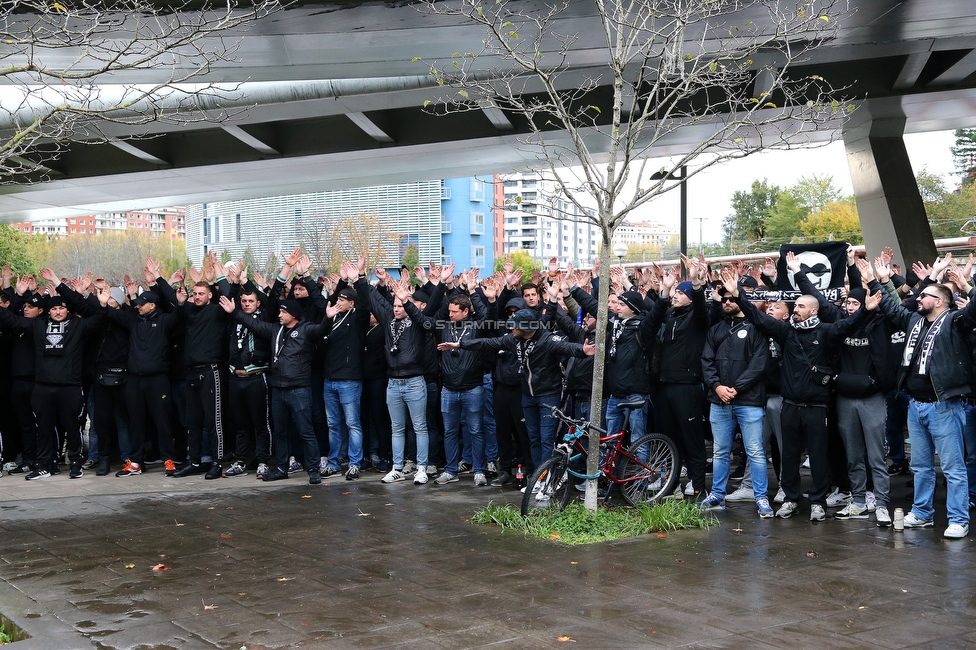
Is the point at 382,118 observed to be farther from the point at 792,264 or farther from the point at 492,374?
the point at 792,264

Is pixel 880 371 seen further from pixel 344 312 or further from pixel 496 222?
pixel 496 222

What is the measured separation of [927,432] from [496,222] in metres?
125

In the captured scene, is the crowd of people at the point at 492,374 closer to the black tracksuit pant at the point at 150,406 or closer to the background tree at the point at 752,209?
the black tracksuit pant at the point at 150,406

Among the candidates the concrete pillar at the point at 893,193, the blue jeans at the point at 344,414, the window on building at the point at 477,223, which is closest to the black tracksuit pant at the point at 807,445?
the blue jeans at the point at 344,414

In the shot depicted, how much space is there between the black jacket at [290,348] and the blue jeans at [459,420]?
5.52 ft

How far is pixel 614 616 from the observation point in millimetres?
5793

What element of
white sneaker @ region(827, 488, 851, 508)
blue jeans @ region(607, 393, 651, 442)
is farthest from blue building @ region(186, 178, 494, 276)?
white sneaker @ region(827, 488, 851, 508)

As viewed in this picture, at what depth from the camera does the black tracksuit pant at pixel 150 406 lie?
37.7 ft

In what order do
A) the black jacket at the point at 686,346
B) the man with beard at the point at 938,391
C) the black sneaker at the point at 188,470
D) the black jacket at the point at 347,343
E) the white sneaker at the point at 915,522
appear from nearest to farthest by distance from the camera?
1. the man with beard at the point at 938,391
2. the white sneaker at the point at 915,522
3. the black jacket at the point at 686,346
4. the black jacket at the point at 347,343
5. the black sneaker at the point at 188,470

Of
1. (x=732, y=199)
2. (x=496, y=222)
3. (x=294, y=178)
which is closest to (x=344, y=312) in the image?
(x=294, y=178)

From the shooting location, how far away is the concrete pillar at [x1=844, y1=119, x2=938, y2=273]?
1827 centimetres

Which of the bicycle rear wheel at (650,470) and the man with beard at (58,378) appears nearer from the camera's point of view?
the bicycle rear wheel at (650,470)

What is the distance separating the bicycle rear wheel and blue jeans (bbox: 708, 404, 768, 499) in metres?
0.45

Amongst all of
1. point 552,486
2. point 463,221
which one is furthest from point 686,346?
point 463,221
